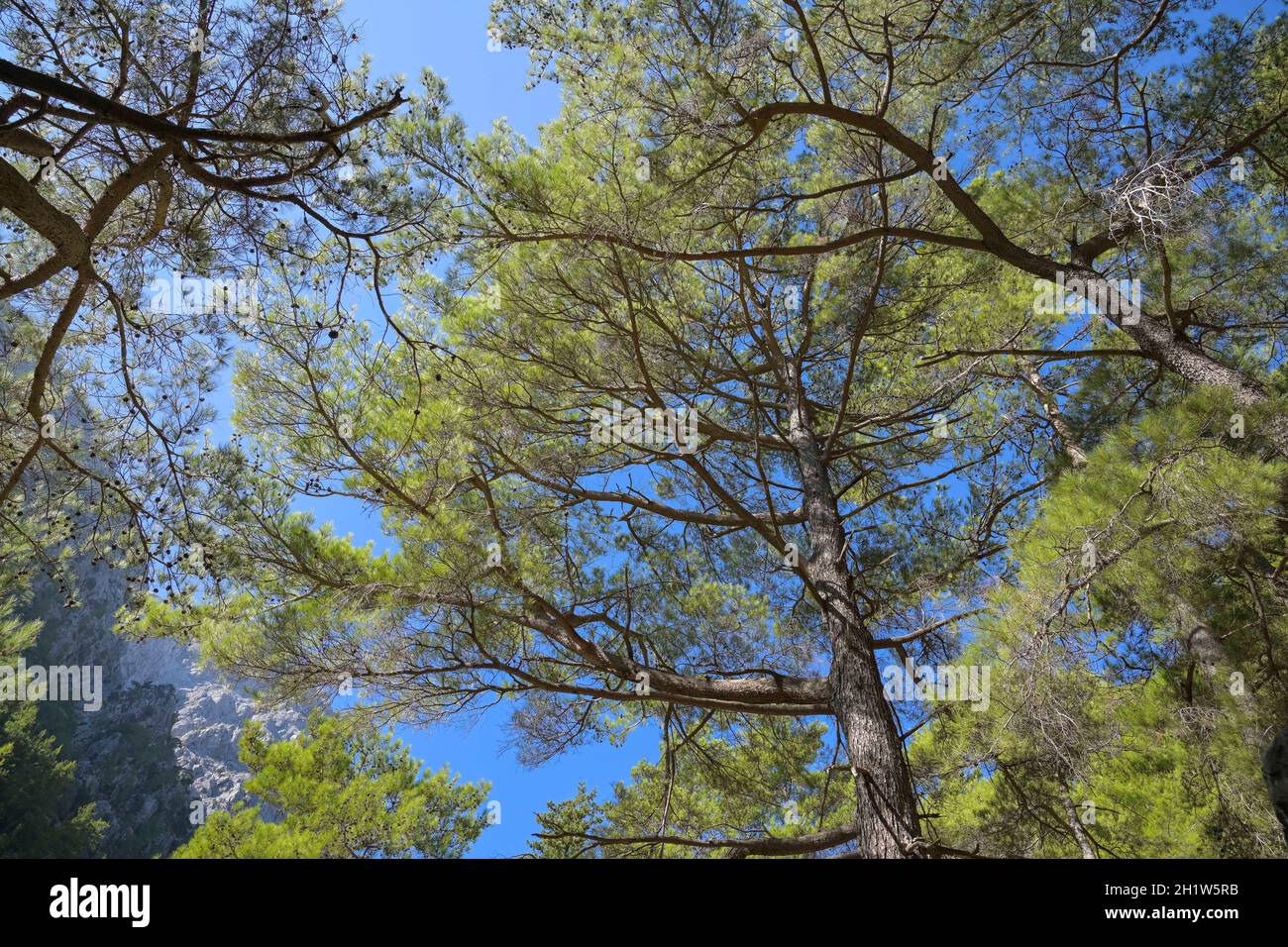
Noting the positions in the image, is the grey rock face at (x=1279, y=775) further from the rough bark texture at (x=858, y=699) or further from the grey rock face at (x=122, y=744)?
the grey rock face at (x=122, y=744)

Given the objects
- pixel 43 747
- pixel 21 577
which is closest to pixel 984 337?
pixel 21 577

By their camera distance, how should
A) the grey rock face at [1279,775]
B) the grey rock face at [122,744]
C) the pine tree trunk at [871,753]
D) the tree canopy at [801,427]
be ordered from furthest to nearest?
the grey rock face at [122,744]
the tree canopy at [801,427]
the pine tree trunk at [871,753]
the grey rock face at [1279,775]

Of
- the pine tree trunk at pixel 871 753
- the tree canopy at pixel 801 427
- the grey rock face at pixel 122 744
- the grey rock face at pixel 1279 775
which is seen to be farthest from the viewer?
the grey rock face at pixel 122 744

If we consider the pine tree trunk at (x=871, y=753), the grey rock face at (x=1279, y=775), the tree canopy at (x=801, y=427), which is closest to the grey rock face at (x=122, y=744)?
the tree canopy at (x=801, y=427)

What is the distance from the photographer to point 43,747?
46.2 feet

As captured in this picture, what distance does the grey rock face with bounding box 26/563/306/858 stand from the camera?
2042 cm

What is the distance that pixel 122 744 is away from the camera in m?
22.5

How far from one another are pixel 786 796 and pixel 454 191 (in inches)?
176

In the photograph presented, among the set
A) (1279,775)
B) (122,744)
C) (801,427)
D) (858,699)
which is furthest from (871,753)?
(122,744)

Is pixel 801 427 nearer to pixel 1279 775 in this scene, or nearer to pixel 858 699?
pixel 858 699

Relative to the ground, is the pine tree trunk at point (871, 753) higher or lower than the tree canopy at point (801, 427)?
lower

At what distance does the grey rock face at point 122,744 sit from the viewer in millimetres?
20422

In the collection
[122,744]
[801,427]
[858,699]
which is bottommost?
[122,744]

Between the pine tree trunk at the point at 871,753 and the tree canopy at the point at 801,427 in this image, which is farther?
the tree canopy at the point at 801,427
